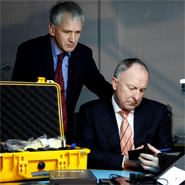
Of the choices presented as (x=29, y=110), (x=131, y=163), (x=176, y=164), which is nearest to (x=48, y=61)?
(x=29, y=110)

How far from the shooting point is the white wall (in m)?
3.56

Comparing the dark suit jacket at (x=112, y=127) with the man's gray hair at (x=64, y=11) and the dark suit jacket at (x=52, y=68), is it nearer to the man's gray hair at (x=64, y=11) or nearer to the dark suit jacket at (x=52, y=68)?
the dark suit jacket at (x=52, y=68)

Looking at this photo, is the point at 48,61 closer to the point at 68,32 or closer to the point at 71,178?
the point at 68,32

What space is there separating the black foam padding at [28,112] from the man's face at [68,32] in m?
0.53

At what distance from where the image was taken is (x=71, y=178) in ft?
3.56

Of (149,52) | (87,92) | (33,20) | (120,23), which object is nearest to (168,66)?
(149,52)

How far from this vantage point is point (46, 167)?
1.42 metres

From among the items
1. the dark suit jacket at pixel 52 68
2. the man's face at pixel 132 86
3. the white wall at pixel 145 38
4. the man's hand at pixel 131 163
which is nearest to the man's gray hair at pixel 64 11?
the dark suit jacket at pixel 52 68

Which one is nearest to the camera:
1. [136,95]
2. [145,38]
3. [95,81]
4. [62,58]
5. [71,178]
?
[71,178]

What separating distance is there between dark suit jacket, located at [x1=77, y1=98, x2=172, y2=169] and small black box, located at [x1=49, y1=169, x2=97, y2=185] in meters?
0.62

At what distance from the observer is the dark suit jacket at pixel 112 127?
6.19ft

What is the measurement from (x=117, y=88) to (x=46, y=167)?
2.47 ft

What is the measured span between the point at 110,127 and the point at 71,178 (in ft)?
2.83

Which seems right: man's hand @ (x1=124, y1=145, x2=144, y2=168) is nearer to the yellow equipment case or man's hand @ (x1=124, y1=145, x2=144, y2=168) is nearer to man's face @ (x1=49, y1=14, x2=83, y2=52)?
the yellow equipment case
